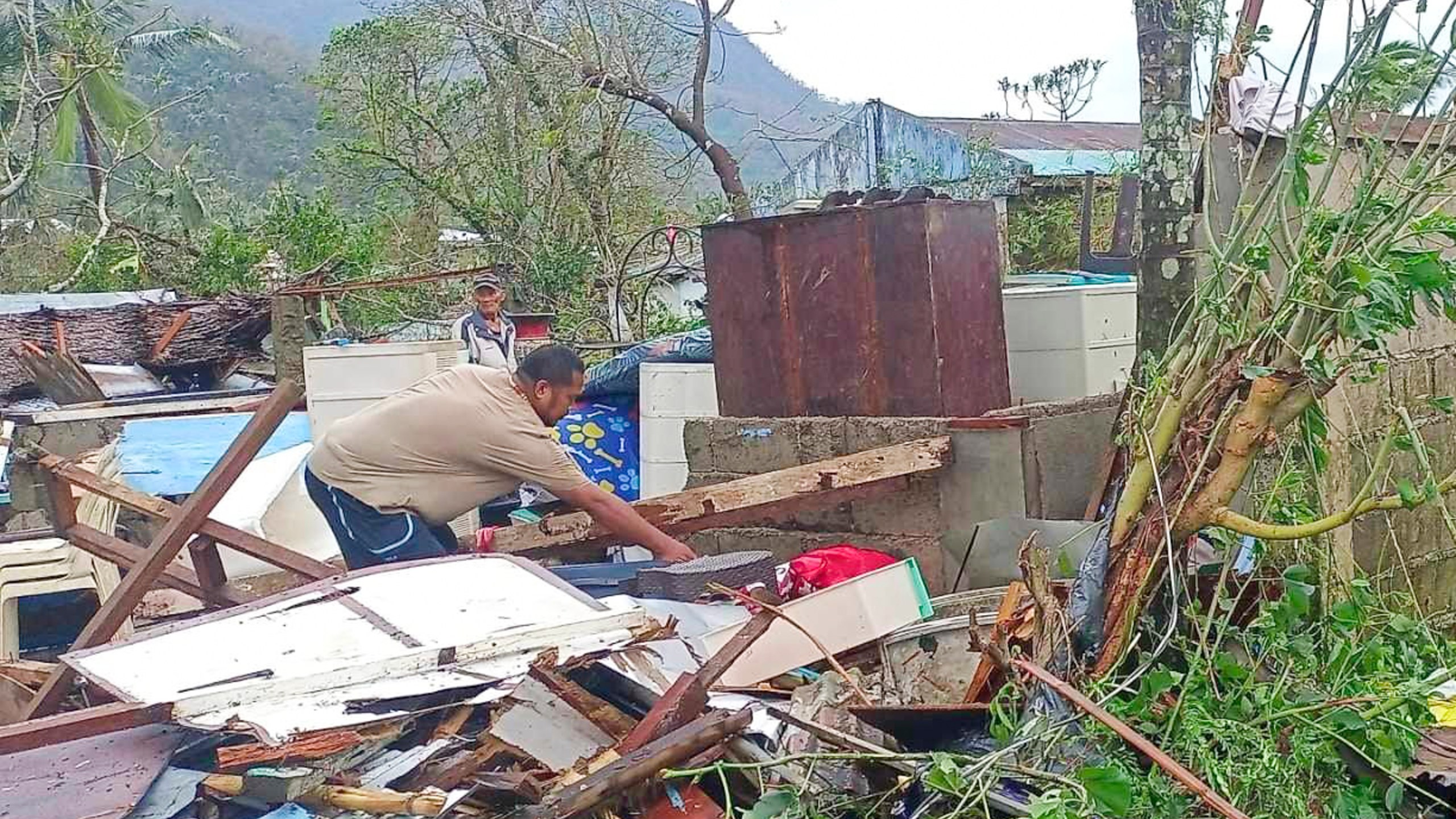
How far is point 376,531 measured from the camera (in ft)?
16.6

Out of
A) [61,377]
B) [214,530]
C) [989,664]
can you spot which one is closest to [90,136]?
[61,377]

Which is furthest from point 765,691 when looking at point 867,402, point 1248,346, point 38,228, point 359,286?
point 38,228

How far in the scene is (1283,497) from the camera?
128 inches

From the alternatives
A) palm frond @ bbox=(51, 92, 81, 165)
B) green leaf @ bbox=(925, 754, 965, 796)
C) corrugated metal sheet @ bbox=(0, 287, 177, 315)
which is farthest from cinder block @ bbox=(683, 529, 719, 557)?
palm frond @ bbox=(51, 92, 81, 165)

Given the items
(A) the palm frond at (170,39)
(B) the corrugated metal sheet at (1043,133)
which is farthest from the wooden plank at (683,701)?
(A) the palm frond at (170,39)

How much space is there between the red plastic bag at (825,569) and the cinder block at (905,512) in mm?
458

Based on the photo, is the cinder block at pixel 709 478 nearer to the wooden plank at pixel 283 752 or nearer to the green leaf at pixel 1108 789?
the wooden plank at pixel 283 752

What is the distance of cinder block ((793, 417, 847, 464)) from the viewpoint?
19.5 feet

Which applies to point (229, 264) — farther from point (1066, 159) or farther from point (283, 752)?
point (283, 752)

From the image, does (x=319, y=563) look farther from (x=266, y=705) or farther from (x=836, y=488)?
(x=836, y=488)

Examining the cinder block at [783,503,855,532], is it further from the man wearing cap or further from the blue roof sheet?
the blue roof sheet

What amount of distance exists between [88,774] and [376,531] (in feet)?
6.80

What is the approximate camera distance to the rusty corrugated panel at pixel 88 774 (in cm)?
290

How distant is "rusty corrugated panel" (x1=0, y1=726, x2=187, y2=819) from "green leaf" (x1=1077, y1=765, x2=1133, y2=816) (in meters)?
2.02
